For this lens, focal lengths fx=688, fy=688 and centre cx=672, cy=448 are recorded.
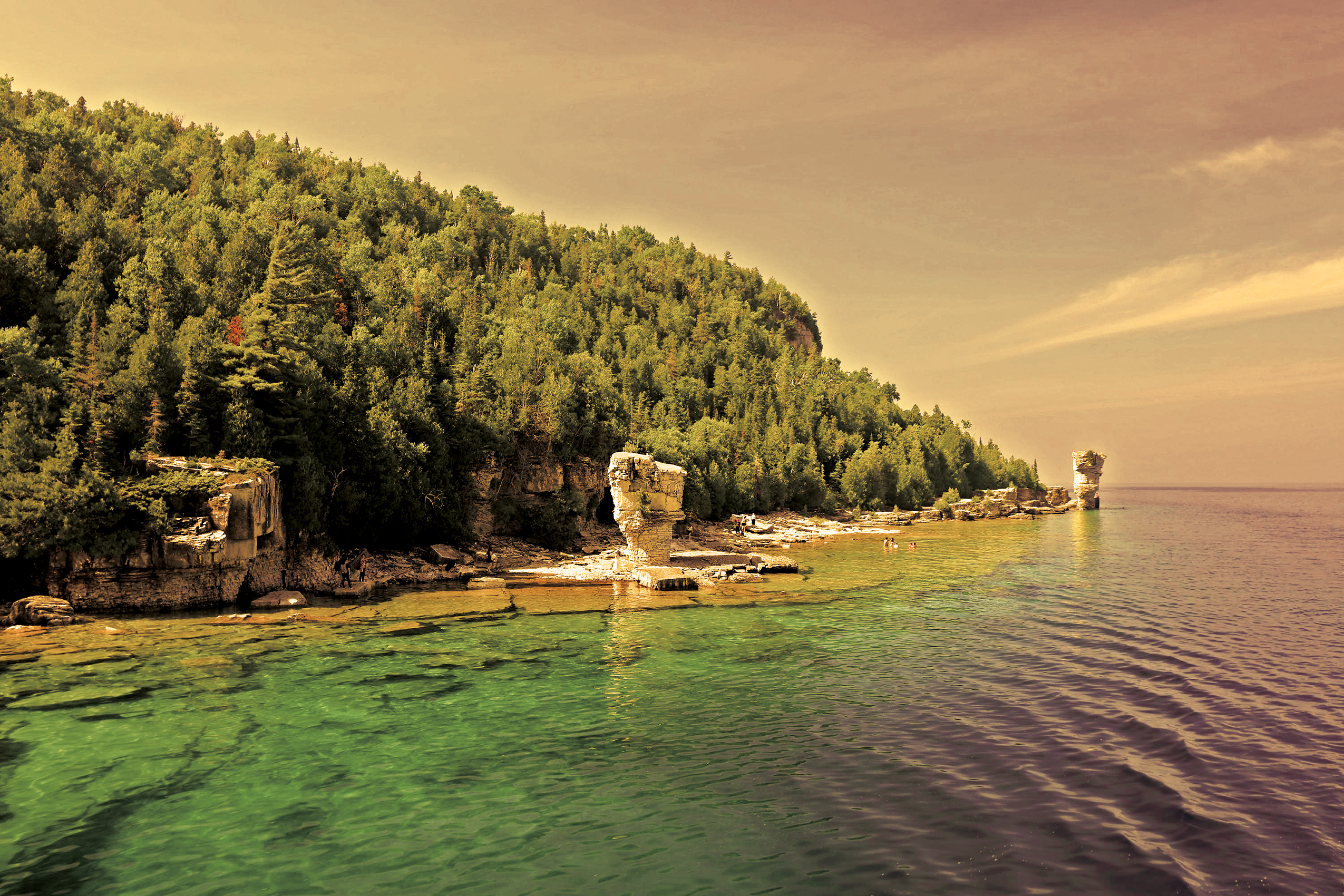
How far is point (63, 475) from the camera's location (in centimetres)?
4091

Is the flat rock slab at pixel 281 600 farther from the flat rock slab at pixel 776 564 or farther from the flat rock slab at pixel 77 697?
the flat rock slab at pixel 776 564

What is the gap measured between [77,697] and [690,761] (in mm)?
24019

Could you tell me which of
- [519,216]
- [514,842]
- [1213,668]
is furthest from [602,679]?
[519,216]

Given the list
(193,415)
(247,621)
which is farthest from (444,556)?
(193,415)

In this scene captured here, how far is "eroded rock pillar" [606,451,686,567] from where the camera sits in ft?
199

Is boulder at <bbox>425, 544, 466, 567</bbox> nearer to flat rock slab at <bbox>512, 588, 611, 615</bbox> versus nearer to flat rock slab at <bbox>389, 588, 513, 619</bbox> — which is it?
flat rock slab at <bbox>389, 588, 513, 619</bbox>

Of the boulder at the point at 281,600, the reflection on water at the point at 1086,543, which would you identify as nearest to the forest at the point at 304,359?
the boulder at the point at 281,600

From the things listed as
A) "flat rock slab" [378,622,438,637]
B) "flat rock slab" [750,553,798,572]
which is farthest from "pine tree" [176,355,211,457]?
"flat rock slab" [750,553,798,572]

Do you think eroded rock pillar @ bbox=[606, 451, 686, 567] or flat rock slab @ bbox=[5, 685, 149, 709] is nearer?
flat rock slab @ bbox=[5, 685, 149, 709]

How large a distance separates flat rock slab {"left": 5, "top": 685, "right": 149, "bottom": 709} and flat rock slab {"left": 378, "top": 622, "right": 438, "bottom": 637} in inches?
489

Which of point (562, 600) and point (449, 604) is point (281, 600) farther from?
point (562, 600)

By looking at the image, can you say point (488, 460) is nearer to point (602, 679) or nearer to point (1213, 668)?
point (602, 679)

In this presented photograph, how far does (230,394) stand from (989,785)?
5238 cm

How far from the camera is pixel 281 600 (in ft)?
153
